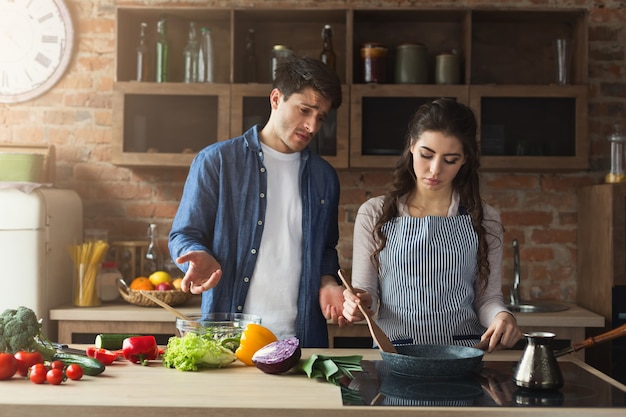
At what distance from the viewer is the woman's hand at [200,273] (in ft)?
7.24

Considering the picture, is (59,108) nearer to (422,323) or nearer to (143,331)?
(143,331)

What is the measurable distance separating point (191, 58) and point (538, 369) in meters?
2.65

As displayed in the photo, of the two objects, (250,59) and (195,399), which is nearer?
(195,399)

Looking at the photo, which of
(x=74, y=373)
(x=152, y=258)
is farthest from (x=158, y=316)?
(x=74, y=373)

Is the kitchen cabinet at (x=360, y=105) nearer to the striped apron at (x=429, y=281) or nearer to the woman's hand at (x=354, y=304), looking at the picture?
the striped apron at (x=429, y=281)

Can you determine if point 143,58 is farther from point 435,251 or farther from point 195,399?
point 195,399

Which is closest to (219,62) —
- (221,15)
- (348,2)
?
(221,15)

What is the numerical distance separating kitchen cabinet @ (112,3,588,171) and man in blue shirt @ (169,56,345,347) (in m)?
0.99

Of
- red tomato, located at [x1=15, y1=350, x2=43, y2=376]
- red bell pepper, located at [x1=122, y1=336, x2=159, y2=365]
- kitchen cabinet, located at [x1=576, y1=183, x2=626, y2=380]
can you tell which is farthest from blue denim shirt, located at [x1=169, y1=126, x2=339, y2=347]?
kitchen cabinet, located at [x1=576, y1=183, x2=626, y2=380]

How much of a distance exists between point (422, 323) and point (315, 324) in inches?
18.4

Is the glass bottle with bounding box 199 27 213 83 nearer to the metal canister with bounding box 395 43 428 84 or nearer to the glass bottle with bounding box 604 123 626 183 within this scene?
the metal canister with bounding box 395 43 428 84

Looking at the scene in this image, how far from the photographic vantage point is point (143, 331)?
11.3ft

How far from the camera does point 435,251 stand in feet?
8.14

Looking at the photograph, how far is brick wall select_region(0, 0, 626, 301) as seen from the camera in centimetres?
403
